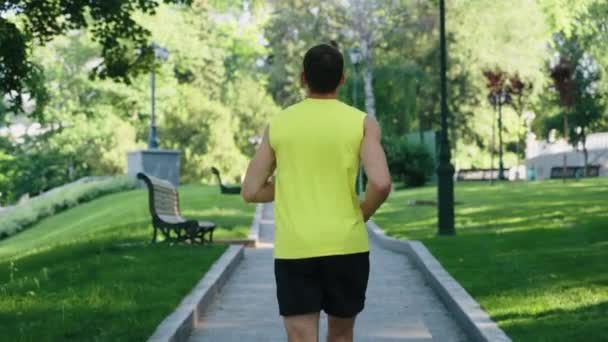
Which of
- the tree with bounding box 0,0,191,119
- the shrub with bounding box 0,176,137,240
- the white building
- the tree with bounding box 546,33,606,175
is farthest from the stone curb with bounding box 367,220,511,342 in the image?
the white building

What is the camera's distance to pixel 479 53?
50.3 metres

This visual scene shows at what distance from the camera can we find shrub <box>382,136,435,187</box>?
45.2m

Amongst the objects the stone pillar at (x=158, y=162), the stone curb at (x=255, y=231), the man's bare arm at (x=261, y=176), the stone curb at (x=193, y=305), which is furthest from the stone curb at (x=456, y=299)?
the stone pillar at (x=158, y=162)

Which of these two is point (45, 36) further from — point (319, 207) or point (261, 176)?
point (319, 207)

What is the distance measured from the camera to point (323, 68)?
15.4ft

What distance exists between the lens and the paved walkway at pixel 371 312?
29.7ft

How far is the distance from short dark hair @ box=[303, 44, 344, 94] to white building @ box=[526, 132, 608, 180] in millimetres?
51059

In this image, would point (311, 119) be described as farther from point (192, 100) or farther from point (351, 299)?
point (192, 100)

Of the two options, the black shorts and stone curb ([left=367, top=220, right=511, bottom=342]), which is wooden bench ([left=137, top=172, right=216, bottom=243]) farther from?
the black shorts

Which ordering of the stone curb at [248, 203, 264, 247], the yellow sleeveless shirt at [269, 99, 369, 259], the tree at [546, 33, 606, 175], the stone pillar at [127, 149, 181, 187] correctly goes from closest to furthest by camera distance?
1. the yellow sleeveless shirt at [269, 99, 369, 259]
2. the stone curb at [248, 203, 264, 247]
3. the stone pillar at [127, 149, 181, 187]
4. the tree at [546, 33, 606, 175]

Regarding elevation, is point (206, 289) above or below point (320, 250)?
below

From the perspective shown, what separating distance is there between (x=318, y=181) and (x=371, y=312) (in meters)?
5.93

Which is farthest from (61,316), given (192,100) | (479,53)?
(192,100)

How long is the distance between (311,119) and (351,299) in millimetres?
749
